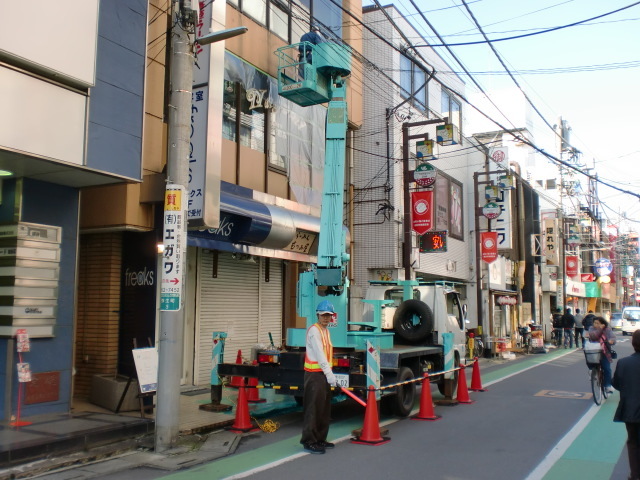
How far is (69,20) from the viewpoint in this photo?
8562 millimetres

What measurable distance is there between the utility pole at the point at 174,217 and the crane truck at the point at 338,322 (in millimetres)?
2231

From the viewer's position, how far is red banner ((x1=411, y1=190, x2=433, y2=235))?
20516 mm

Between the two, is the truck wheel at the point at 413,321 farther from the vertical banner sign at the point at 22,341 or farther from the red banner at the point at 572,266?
the red banner at the point at 572,266

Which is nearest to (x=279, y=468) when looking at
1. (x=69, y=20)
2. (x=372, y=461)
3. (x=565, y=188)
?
(x=372, y=461)

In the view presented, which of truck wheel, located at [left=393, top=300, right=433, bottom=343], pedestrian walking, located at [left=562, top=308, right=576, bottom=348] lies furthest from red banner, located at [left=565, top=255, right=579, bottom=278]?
truck wheel, located at [left=393, top=300, right=433, bottom=343]

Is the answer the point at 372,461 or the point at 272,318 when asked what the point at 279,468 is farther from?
the point at 272,318

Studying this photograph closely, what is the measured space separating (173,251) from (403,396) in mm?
4953

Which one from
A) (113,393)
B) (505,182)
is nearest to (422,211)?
(505,182)

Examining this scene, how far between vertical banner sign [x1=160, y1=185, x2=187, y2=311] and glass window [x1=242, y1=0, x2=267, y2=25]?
8.65 meters

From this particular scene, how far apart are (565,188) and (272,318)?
4306 centimetres

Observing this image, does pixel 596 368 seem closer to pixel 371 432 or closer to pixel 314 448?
pixel 371 432

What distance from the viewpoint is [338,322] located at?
34.0ft

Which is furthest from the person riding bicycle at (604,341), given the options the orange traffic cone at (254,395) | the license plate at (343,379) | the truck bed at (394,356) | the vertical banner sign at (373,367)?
the orange traffic cone at (254,395)

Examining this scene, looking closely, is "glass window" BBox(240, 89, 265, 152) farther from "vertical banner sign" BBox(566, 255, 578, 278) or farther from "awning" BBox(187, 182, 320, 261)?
"vertical banner sign" BBox(566, 255, 578, 278)
